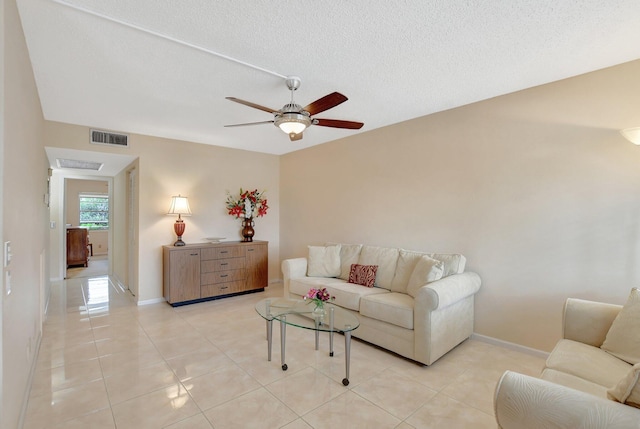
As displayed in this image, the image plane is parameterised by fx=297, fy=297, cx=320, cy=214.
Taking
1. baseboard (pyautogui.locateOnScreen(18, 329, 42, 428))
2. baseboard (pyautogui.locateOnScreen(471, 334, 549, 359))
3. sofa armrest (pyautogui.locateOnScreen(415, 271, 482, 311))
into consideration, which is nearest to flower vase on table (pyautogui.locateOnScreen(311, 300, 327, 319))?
sofa armrest (pyautogui.locateOnScreen(415, 271, 482, 311))

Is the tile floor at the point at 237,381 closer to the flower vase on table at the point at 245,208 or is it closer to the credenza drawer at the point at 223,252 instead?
the credenza drawer at the point at 223,252

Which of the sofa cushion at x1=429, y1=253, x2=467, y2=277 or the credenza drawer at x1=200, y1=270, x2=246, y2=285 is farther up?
the sofa cushion at x1=429, y1=253, x2=467, y2=277

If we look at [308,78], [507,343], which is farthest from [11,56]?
[507,343]

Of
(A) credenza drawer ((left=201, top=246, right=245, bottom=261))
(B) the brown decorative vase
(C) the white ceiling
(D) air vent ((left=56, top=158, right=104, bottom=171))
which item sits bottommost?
(A) credenza drawer ((left=201, top=246, right=245, bottom=261))

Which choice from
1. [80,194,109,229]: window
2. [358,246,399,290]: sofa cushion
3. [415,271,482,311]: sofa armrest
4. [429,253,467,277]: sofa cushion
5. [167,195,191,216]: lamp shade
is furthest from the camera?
[80,194,109,229]: window

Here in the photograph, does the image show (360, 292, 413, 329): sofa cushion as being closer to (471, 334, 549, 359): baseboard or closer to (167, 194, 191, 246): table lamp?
(471, 334, 549, 359): baseboard

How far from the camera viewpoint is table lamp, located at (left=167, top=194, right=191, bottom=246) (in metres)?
4.61

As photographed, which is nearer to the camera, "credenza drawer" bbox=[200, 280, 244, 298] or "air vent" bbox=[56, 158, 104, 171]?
"credenza drawer" bbox=[200, 280, 244, 298]

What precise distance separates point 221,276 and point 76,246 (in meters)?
5.21

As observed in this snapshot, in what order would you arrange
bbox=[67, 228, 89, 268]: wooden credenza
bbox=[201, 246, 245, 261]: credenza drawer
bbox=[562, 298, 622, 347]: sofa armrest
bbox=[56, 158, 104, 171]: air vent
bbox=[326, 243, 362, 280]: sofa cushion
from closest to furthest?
bbox=[562, 298, 622, 347]: sofa armrest, bbox=[326, 243, 362, 280]: sofa cushion, bbox=[201, 246, 245, 261]: credenza drawer, bbox=[56, 158, 104, 171]: air vent, bbox=[67, 228, 89, 268]: wooden credenza

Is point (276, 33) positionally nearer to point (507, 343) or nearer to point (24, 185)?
point (24, 185)

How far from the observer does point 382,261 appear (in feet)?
12.5

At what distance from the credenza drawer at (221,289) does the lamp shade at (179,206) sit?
47.7 inches

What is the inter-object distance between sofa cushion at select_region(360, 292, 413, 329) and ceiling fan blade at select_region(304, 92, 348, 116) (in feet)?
6.37
